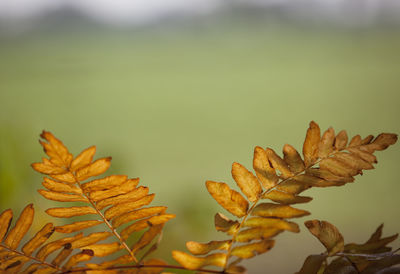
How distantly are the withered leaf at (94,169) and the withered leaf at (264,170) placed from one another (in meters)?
0.08

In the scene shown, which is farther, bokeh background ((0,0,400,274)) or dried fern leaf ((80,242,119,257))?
bokeh background ((0,0,400,274))

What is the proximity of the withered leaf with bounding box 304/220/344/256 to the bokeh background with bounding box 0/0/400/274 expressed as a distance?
774 millimetres

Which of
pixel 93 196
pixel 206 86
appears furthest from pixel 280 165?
pixel 206 86

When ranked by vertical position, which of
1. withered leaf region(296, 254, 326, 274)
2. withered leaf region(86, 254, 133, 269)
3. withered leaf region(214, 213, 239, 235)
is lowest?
withered leaf region(296, 254, 326, 274)

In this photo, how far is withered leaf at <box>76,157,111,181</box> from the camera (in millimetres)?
203

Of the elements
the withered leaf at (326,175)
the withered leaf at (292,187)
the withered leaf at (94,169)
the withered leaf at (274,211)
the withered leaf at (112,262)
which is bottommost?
the withered leaf at (112,262)

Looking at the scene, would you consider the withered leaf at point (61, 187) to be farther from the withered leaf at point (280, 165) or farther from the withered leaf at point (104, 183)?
the withered leaf at point (280, 165)

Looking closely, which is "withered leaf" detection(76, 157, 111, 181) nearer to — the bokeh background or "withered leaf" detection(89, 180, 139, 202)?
"withered leaf" detection(89, 180, 139, 202)

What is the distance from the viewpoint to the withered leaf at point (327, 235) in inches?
8.3

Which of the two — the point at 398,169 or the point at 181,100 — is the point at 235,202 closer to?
the point at 398,169

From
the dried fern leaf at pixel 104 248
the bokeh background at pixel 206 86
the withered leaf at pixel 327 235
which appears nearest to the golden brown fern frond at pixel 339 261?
the withered leaf at pixel 327 235

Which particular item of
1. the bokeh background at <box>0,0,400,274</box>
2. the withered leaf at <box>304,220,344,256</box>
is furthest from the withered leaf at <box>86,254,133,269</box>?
the bokeh background at <box>0,0,400,274</box>

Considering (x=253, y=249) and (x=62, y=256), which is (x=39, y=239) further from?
(x=253, y=249)

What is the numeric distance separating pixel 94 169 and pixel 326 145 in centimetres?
14
